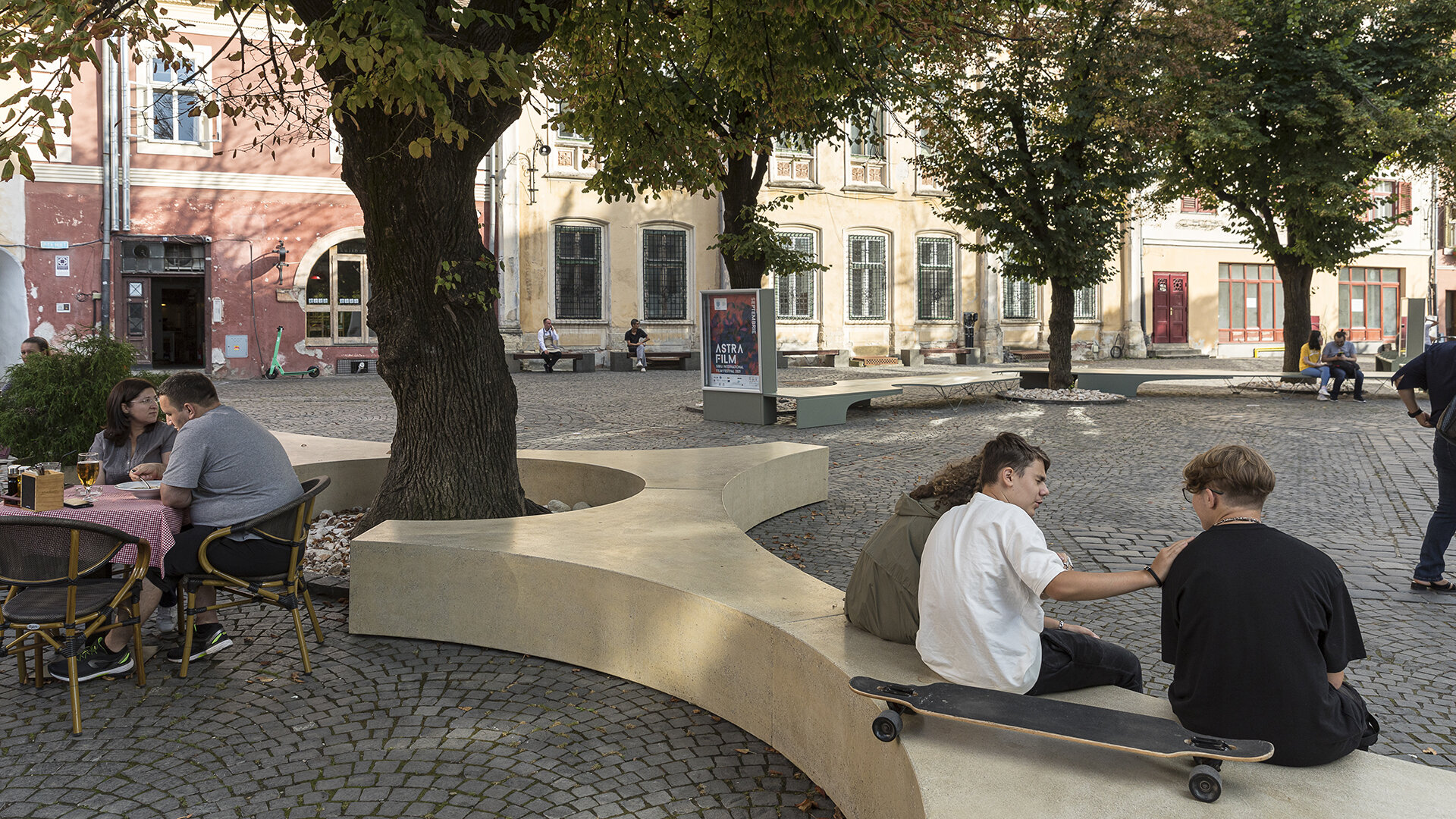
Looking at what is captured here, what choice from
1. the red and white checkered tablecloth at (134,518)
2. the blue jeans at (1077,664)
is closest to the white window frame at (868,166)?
the red and white checkered tablecloth at (134,518)

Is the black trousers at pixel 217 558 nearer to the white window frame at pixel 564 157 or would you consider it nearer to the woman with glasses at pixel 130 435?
the woman with glasses at pixel 130 435

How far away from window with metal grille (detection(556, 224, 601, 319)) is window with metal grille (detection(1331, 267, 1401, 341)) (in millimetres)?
24420

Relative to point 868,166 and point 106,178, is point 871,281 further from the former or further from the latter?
point 106,178

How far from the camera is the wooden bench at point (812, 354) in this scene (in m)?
29.0

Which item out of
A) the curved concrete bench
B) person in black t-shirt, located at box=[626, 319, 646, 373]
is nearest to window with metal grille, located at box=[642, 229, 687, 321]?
person in black t-shirt, located at box=[626, 319, 646, 373]

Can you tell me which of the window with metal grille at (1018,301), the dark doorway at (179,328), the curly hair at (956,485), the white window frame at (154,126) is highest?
the white window frame at (154,126)

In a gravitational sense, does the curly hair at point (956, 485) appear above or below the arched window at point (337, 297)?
below

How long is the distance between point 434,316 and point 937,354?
26042 mm

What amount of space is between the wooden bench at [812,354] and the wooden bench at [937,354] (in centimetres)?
200

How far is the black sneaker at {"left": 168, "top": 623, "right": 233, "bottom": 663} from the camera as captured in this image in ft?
15.9

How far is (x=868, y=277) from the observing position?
31422mm

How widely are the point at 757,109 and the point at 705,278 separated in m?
16.4

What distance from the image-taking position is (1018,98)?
17.5m

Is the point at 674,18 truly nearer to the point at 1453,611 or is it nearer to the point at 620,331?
the point at 1453,611
